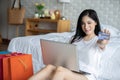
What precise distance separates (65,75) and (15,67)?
1.37 ft

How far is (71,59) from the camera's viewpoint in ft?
5.20

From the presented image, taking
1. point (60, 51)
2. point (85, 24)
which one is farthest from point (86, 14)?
point (60, 51)

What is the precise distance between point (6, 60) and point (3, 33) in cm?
460

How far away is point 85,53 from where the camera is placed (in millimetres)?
1889

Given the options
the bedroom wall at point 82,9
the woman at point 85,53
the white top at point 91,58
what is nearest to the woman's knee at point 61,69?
the woman at point 85,53

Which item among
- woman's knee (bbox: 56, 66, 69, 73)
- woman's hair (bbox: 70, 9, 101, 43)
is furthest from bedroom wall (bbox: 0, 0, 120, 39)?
woman's knee (bbox: 56, 66, 69, 73)

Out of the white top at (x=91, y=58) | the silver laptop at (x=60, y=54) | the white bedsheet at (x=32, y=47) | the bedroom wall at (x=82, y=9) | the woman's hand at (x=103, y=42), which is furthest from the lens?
the bedroom wall at (x=82, y=9)

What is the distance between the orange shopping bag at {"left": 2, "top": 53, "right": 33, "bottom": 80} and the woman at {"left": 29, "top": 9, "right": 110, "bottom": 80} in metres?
0.22

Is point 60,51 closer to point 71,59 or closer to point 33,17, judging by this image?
point 71,59

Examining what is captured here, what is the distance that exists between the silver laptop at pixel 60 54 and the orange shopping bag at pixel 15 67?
18 centimetres

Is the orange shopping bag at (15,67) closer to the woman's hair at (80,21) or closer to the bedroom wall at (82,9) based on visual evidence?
the woman's hair at (80,21)

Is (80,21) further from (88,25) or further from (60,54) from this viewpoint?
(60,54)

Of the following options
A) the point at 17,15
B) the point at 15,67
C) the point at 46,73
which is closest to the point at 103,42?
the point at 46,73

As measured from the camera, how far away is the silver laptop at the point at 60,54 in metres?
1.57
